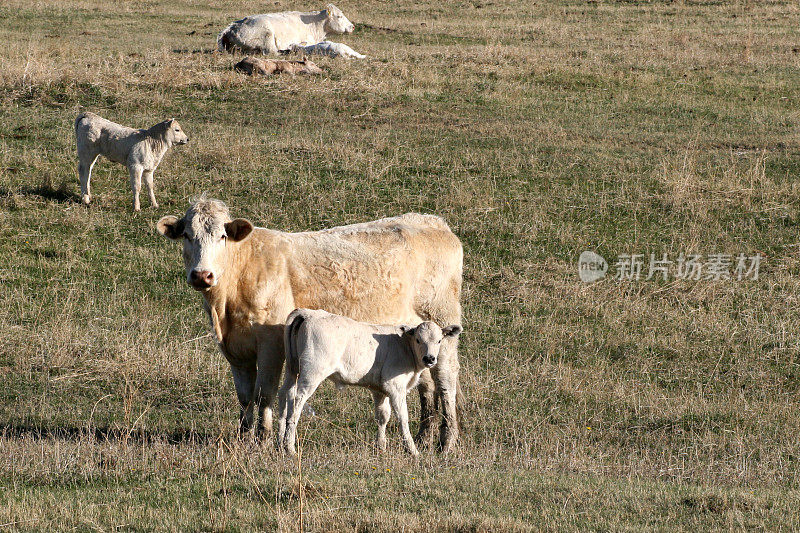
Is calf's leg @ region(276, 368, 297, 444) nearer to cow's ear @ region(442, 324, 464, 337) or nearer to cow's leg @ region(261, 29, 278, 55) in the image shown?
cow's ear @ region(442, 324, 464, 337)

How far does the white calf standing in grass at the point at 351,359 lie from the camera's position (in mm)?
8555

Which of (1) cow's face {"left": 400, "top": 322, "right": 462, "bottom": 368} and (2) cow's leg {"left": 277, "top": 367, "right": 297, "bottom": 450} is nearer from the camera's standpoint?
(2) cow's leg {"left": 277, "top": 367, "right": 297, "bottom": 450}

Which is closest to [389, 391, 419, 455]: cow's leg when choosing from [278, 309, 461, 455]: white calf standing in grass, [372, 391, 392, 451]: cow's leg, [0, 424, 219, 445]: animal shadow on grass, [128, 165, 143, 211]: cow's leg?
[278, 309, 461, 455]: white calf standing in grass

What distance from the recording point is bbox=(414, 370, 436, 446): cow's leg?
1030 centimetres

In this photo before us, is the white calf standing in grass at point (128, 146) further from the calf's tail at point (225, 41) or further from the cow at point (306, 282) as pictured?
the calf's tail at point (225, 41)

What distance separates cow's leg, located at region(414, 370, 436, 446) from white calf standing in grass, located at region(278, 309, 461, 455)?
851 millimetres

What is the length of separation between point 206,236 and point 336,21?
2515 cm

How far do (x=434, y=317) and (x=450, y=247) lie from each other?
81cm

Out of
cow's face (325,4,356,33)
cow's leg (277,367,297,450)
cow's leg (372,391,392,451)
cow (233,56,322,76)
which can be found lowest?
cow's leg (372,391,392,451)

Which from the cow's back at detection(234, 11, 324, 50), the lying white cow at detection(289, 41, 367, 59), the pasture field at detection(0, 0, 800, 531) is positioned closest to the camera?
the pasture field at detection(0, 0, 800, 531)

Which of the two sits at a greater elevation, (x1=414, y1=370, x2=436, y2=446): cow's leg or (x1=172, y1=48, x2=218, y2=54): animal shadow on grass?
(x1=172, y1=48, x2=218, y2=54): animal shadow on grass

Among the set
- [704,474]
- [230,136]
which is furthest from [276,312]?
[230,136]

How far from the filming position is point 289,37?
31125 millimetres

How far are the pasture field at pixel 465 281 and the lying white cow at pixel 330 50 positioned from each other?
889 millimetres
